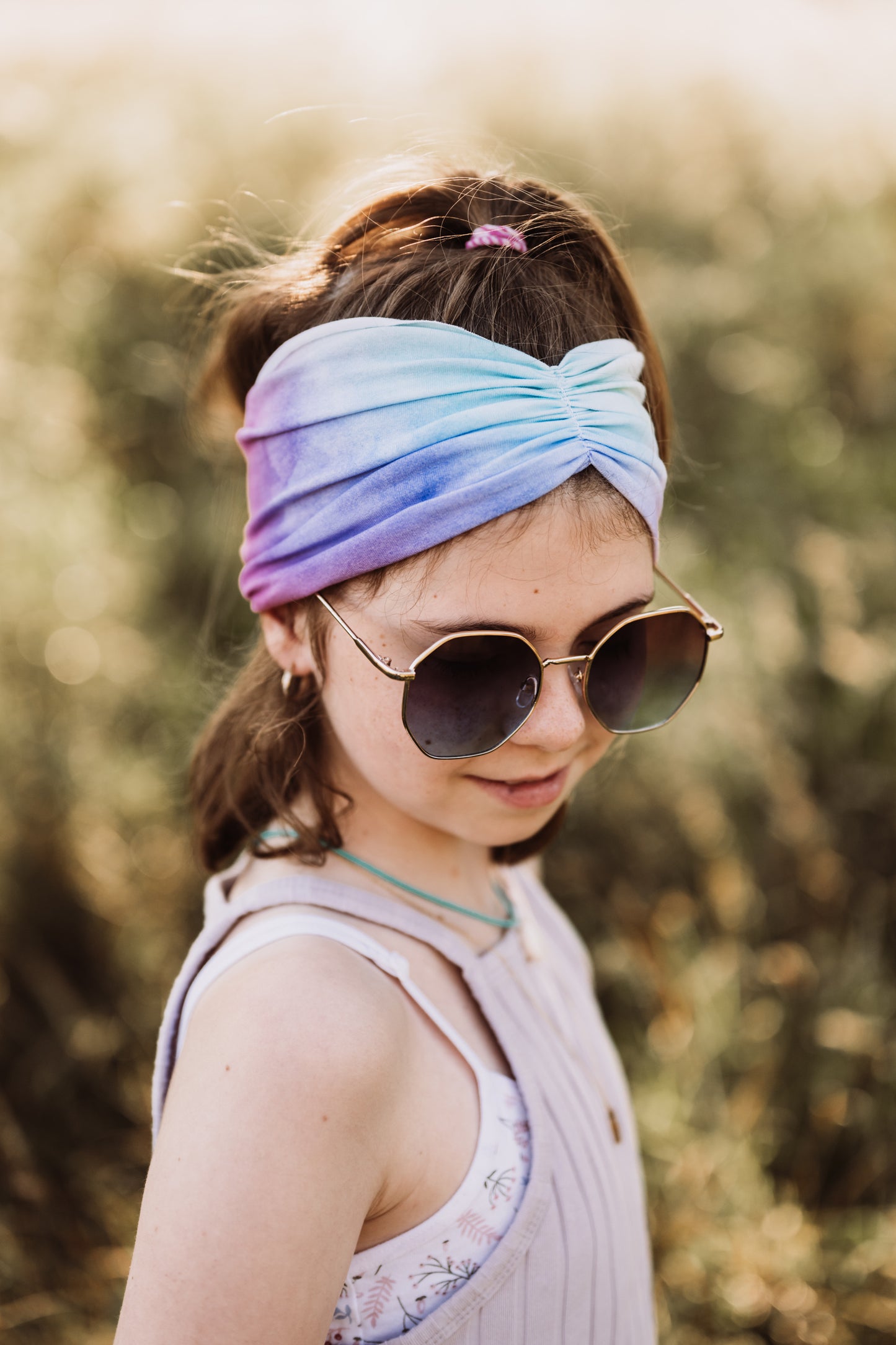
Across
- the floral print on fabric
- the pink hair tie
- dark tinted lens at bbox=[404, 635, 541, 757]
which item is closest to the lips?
dark tinted lens at bbox=[404, 635, 541, 757]

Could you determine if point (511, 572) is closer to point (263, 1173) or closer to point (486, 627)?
point (486, 627)

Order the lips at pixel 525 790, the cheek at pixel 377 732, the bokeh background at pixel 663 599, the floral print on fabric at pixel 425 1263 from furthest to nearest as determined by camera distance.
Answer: the bokeh background at pixel 663 599
the lips at pixel 525 790
the cheek at pixel 377 732
the floral print on fabric at pixel 425 1263

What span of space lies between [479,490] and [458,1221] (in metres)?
0.88

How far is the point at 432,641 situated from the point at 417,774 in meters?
0.20

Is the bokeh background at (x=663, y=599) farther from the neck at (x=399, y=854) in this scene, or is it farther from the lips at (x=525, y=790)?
the lips at (x=525, y=790)

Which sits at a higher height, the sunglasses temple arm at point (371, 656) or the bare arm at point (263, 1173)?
the sunglasses temple arm at point (371, 656)

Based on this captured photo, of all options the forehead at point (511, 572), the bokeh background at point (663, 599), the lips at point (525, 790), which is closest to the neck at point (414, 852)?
the lips at point (525, 790)

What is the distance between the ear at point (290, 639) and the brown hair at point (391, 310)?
0.03m

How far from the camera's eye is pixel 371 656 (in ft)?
4.19

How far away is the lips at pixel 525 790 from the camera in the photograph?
1414 millimetres

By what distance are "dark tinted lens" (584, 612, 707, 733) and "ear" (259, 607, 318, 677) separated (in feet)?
1.33

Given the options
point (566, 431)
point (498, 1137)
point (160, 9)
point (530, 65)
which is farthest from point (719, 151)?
point (498, 1137)

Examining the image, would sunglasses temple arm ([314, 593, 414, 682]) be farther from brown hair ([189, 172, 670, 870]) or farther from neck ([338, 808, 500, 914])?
neck ([338, 808, 500, 914])

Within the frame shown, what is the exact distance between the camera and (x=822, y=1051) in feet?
9.87
